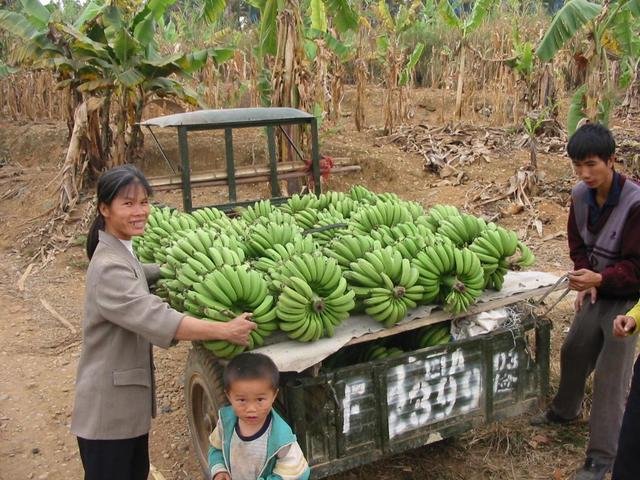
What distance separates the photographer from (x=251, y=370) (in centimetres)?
245

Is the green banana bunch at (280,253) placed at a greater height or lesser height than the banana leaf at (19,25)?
lesser

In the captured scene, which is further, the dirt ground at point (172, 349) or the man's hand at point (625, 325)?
the dirt ground at point (172, 349)

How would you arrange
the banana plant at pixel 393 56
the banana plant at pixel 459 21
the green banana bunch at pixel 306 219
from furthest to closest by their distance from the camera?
the banana plant at pixel 393 56
the banana plant at pixel 459 21
the green banana bunch at pixel 306 219

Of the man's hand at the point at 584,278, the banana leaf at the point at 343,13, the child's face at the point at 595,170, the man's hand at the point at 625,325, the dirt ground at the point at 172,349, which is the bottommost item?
the dirt ground at the point at 172,349

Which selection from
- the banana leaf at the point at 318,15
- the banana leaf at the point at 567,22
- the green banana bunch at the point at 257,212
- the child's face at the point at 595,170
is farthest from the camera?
the banana leaf at the point at 318,15

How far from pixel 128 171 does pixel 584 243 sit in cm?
283

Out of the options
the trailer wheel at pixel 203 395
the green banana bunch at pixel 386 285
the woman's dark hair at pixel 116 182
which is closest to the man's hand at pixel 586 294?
the green banana bunch at pixel 386 285

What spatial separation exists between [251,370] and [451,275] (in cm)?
142

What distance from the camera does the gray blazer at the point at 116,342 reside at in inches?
99.9

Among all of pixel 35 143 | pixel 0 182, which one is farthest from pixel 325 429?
pixel 35 143

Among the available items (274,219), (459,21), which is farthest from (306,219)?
(459,21)

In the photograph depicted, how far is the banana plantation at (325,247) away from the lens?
3131mm

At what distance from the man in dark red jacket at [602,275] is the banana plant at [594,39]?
16.8 ft

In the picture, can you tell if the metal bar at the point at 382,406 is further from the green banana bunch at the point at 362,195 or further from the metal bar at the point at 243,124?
the metal bar at the point at 243,124
